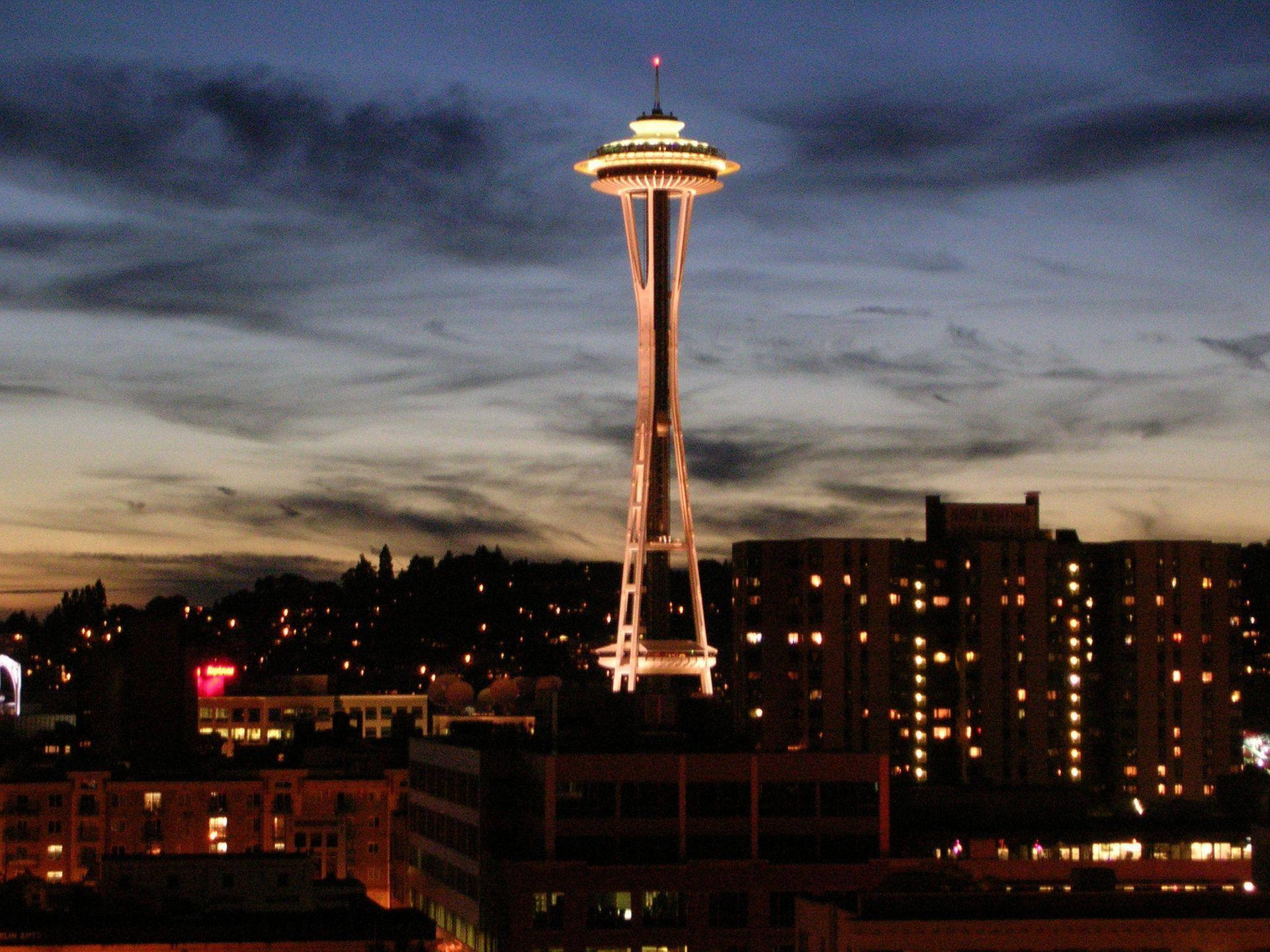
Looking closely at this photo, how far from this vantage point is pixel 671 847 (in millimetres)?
99375

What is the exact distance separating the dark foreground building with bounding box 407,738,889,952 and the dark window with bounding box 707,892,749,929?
1.2 inches

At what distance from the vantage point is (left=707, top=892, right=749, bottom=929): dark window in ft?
319

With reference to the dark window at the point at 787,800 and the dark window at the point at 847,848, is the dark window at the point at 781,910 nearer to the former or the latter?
the dark window at the point at 847,848

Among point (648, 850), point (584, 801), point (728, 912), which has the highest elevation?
point (584, 801)

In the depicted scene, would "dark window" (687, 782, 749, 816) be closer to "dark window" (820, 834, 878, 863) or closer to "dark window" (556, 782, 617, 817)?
"dark window" (556, 782, 617, 817)

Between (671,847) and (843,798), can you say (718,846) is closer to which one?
Answer: (671,847)

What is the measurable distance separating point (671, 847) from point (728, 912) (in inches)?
133

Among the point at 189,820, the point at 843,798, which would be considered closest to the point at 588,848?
the point at 843,798

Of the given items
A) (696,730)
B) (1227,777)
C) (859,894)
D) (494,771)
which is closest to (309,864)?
(494,771)

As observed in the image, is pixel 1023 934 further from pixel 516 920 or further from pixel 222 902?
pixel 222 902

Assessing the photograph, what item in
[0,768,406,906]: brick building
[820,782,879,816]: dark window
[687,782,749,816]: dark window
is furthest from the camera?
[0,768,406,906]: brick building

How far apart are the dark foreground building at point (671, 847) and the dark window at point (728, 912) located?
0.10 ft

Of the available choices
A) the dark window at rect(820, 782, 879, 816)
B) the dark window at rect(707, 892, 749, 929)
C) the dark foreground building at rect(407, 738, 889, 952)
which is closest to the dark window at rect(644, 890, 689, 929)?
the dark foreground building at rect(407, 738, 889, 952)

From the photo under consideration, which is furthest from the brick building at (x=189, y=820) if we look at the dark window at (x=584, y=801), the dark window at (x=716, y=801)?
the dark window at (x=716, y=801)
